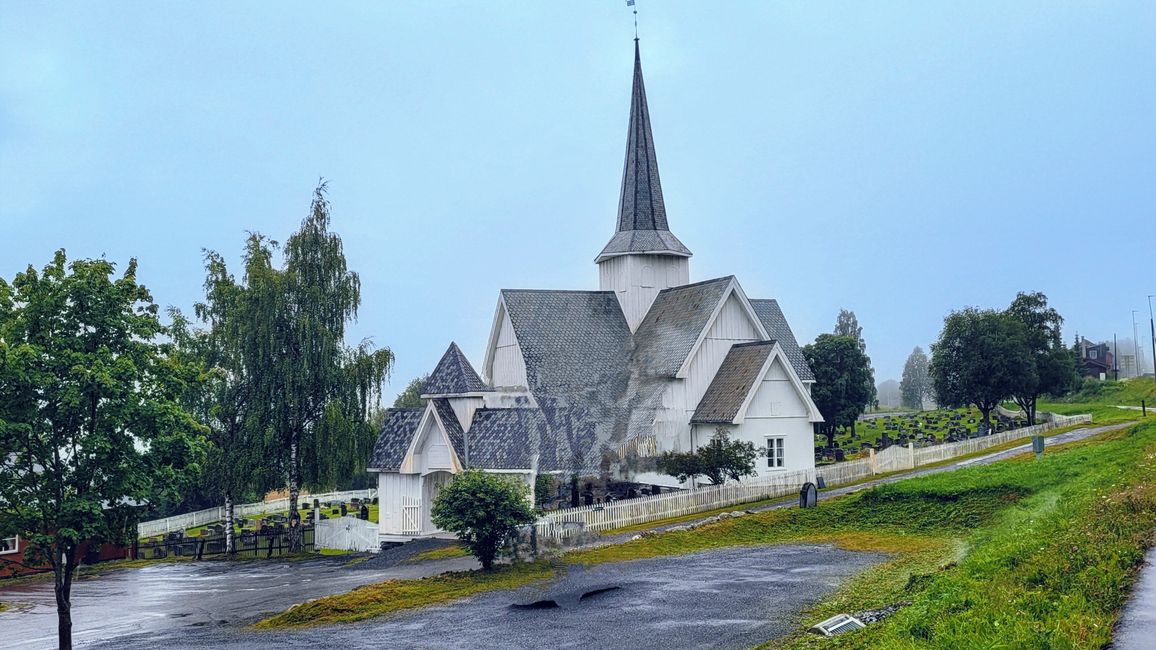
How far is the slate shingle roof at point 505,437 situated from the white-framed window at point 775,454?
9032mm

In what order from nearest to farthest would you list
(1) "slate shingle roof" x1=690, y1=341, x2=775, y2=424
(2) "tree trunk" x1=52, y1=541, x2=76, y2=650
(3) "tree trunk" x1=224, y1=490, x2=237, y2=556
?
1. (2) "tree trunk" x1=52, y1=541, x2=76, y2=650
2. (1) "slate shingle roof" x1=690, y1=341, x2=775, y2=424
3. (3) "tree trunk" x1=224, y1=490, x2=237, y2=556

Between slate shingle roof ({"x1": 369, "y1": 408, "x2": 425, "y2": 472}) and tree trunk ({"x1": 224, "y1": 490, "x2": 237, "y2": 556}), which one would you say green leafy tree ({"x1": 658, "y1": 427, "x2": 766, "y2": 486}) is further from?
tree trunk ({"x1": 224, "y1": 490, "x2": 237, "y2": 556})

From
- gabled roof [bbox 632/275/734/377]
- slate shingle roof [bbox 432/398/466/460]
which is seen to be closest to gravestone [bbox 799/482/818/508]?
gabled roof [bbox 632/275/734/377]

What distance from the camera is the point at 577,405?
39.3m

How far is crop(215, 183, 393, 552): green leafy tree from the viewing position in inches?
1638

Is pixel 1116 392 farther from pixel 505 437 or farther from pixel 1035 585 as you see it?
pixel 1035 585

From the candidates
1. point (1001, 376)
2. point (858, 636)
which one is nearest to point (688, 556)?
point (858, 636)

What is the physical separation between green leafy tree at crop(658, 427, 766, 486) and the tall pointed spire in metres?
11.4

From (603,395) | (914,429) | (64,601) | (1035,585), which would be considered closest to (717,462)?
(603,395)

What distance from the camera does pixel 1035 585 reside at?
11820 millimetres

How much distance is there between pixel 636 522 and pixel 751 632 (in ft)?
56.1

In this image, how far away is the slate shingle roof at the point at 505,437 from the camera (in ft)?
114

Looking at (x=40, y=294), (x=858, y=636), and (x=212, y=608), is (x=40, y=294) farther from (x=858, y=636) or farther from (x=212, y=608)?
(x=858, y=636)

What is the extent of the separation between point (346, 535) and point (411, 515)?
585 cm
